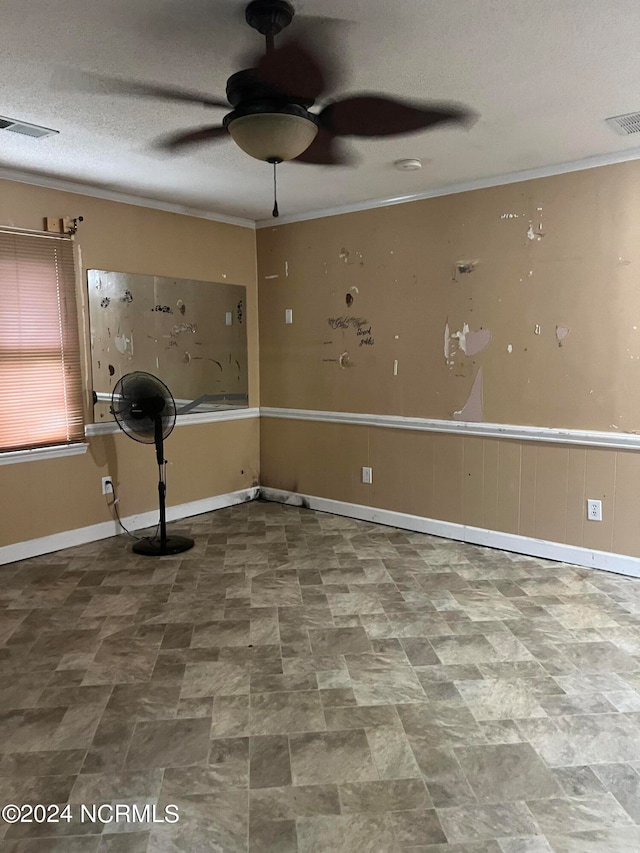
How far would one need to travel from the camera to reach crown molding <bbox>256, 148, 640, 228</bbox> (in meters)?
3.32

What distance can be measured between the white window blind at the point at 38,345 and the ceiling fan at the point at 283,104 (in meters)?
1.54

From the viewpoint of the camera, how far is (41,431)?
12.4 ft

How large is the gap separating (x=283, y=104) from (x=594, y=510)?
9.21 ft

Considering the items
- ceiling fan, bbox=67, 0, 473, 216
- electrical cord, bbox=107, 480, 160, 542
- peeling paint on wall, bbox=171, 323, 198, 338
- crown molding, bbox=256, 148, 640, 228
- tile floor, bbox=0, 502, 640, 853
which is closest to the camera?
tile floor, bbox=0, 502, 640, 853

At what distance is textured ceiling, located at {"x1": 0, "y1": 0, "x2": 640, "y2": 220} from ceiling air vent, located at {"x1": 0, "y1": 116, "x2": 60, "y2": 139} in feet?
0.25

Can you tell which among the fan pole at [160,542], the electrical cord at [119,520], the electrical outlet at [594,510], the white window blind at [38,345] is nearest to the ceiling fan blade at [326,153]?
the white window blind at [38,345]

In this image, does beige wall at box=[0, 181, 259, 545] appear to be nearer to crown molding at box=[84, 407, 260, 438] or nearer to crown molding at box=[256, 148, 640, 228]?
crown molding at box=[84, 407, 260, 438]

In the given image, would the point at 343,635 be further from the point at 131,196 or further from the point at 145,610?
the point at 131,196

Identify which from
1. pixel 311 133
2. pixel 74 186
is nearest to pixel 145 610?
pixel 311 133

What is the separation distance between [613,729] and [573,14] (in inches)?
95.0

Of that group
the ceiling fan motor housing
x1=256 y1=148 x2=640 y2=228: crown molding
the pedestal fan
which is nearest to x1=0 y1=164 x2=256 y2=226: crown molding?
x1=256 y1=148 x2=640 y2=228: crown molding

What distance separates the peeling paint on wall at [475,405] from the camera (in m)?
3.95

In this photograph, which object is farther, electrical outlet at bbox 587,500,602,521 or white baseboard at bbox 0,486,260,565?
white baseboard at bbox 0,486,260,565

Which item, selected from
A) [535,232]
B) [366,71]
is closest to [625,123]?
[535,232]
